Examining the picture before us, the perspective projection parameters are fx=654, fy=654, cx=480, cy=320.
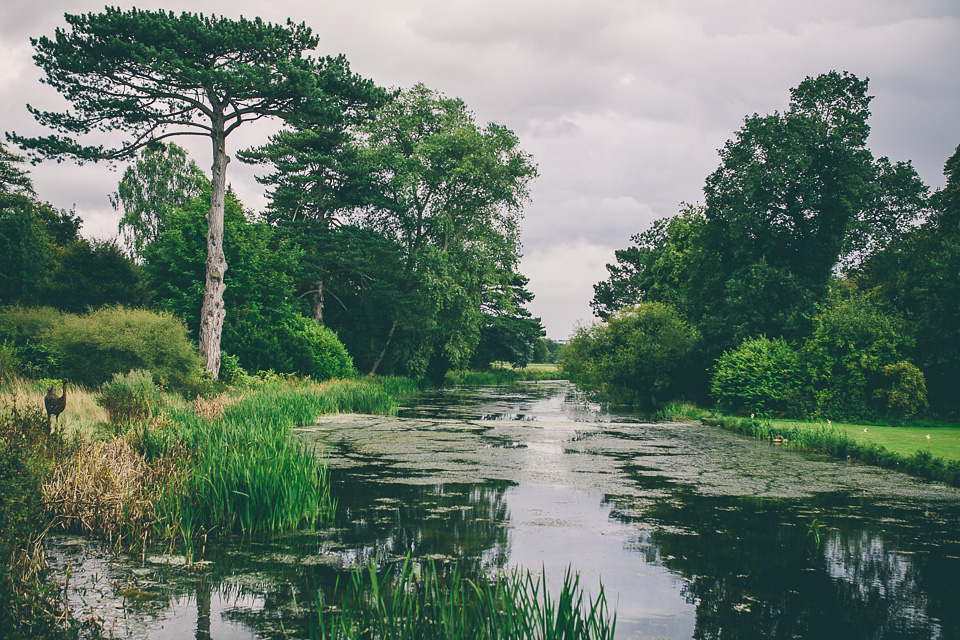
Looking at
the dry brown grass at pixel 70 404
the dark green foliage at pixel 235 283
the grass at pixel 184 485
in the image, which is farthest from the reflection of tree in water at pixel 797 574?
the dark green foliage at pixel 235 283

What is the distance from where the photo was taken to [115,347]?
13250 millimetres

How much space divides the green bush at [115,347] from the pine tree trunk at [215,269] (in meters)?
3.38

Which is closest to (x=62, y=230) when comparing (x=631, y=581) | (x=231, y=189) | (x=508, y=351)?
(x=231, y=189)

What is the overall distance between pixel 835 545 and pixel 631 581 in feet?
8.20

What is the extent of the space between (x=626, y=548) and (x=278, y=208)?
2820 cm

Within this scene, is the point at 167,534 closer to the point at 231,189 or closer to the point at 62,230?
the point at 231,189

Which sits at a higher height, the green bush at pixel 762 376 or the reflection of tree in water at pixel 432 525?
the green bush at pixel 762 376

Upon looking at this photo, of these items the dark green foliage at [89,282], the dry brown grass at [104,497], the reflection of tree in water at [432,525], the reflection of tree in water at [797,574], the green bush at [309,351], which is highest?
the dark green foliage at [89,282]

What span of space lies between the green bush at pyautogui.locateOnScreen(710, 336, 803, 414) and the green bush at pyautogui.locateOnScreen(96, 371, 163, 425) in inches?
592

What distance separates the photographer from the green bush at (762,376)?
59.9 ft

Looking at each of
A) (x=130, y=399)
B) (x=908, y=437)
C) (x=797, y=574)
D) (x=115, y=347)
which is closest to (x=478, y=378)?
(x=908, y=437)

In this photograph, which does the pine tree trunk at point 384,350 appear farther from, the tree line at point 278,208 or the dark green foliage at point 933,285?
the dark green foliage at point 933,285

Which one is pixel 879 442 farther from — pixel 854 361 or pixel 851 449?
pixel 854 361

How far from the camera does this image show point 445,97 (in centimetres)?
3177
